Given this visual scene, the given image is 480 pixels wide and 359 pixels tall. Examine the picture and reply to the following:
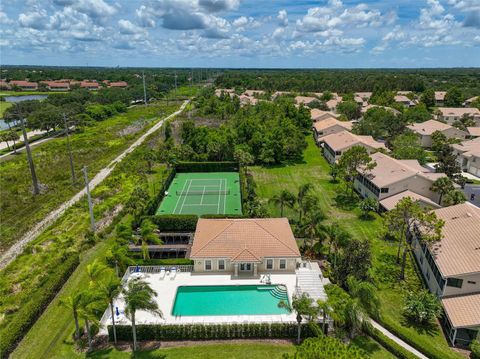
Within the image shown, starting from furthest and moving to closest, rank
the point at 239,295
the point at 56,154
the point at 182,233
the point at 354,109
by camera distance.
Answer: the point at 354,109
the point at 56,154
the point at 182,233
the point at 239,295

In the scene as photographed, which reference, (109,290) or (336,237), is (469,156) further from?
(109,290)

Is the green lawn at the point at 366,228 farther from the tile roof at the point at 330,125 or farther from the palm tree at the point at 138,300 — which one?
the palm tree at the point at 138,300

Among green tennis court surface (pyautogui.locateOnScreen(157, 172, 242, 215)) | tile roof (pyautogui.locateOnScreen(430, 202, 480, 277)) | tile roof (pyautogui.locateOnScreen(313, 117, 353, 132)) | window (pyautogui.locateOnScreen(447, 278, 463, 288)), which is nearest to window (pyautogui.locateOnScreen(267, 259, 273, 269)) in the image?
tile roof (pyautogui.locateOnScreen(430, 202, 480, 277))

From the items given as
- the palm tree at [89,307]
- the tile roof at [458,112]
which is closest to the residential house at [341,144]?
the tile roof at [458,112]

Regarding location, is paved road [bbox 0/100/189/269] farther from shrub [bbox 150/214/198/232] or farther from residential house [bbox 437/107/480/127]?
residential house [bbox 437/107/480/127]

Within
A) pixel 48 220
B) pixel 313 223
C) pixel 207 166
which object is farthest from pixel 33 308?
pixel 207 166

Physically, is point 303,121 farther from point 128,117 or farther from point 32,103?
point 32,103

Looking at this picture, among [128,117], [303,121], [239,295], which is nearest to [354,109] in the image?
[303,121]
